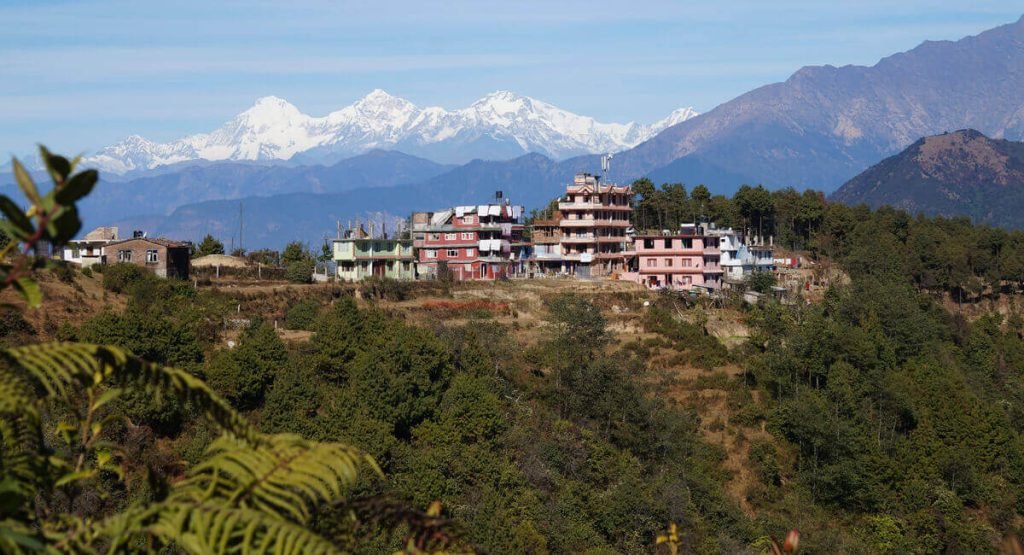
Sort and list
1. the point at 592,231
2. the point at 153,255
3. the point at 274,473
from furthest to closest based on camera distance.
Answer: the point at 592,231 < the point at 153,255 < the point at 274,473

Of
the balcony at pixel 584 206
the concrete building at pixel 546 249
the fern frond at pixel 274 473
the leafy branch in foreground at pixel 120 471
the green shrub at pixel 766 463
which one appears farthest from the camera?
the balcony at pixel 584 206

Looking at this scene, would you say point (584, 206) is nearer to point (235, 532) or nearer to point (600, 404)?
point (600, 404)

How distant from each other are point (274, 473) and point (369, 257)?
49711 millimetres

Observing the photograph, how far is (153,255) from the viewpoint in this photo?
45.2m

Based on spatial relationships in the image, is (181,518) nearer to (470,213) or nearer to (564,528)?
(564,528)

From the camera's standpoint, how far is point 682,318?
4588cm

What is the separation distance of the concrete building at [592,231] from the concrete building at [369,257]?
28.1ft

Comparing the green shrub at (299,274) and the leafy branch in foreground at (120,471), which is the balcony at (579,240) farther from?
the leafy branch in foreground at (120,471)

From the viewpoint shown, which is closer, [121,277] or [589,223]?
[121,277]

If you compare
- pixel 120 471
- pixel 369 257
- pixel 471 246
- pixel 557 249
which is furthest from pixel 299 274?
pixel 120 471

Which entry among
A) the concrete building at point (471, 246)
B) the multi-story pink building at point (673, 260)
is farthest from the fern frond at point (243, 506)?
the multi-story pink building at point (673, 260)

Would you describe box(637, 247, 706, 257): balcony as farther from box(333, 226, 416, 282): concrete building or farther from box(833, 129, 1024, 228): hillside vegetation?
box(833, 129, 1024, 228): hillside vegetation

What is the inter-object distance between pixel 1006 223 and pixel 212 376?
15061 centimetres

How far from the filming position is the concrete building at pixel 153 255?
45.0 m
